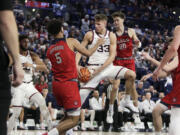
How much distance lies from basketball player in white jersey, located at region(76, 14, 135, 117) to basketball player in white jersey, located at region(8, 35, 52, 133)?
0.90 m

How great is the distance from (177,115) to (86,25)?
16.5 meters

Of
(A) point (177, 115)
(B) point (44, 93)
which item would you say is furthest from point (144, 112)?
(A) point (177, 115)

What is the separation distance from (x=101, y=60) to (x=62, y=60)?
201 centimetres

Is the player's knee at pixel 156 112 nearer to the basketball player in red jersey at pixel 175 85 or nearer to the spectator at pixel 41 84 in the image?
the basketball player in red jersey at pixel 175 85

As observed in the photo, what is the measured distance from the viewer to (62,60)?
232 inches

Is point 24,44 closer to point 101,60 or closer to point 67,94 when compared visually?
point 101,60

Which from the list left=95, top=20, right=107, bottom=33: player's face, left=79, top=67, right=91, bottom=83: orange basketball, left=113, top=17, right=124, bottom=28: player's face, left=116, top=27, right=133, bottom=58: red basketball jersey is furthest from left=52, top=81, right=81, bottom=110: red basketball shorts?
left=113, top=17, right=124, bottom=28: player's face

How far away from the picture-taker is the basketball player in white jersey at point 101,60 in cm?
729

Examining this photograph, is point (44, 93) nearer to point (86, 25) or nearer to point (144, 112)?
point (144, 112)

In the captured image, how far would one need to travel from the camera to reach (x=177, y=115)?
3.90m

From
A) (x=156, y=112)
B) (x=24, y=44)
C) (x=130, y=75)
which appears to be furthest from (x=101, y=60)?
(x=156, y=112)

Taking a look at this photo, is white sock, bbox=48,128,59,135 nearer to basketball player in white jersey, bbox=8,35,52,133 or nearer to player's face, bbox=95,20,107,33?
basketball player in white jersey, bbox=8,35,52,133

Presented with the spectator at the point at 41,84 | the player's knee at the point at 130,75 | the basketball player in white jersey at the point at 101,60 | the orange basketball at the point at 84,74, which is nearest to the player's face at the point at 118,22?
the basketball player in white jersey at the point at 101,60

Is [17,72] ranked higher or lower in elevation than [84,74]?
higher
